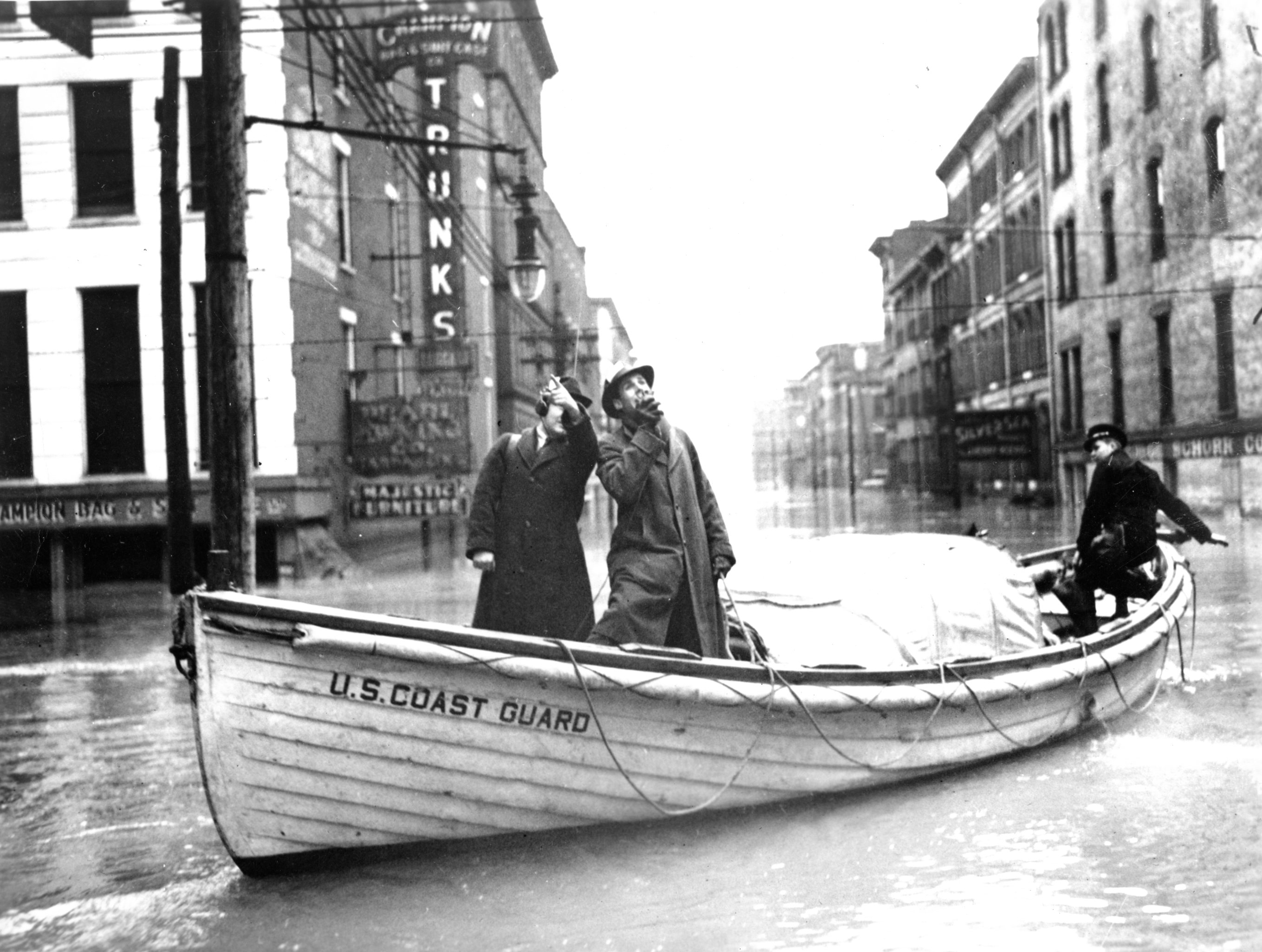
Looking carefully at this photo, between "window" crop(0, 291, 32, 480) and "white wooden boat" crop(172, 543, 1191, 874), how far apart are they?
13.1m

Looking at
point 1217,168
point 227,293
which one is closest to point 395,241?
point 227,293

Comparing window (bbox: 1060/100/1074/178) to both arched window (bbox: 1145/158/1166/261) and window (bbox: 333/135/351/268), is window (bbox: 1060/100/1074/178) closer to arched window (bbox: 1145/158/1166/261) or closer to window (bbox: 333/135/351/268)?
arched window (bbox: 1145/158/1166/261)

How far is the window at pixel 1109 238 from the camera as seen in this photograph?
3056 centimetres

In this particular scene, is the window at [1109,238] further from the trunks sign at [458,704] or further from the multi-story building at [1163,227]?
the trunks sign at [458,704]

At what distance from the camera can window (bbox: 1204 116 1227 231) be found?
24109 millimetres

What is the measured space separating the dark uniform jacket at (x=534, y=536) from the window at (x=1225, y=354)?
69.8 feet

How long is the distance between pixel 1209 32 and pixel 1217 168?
247 cm

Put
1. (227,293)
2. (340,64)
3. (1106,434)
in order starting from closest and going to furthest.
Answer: (227,293)
(1106,434)
(340,64)

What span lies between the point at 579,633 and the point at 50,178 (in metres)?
13.4

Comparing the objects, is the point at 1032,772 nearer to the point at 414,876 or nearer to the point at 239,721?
the point at 414,876

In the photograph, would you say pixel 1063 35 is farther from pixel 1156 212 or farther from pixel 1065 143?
pixel 1156 212

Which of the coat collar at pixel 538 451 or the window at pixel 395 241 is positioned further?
the window at pixel 395 241

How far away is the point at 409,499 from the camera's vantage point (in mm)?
18312

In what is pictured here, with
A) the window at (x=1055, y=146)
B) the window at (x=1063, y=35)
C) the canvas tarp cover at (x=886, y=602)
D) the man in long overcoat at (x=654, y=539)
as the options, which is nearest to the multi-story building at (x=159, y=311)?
the canvas tarp cover at (x=886, y=602)
